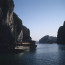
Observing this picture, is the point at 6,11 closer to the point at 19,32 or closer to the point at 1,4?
the point at 1,4

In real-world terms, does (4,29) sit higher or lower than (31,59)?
higher

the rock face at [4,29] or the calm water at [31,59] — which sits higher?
the rock face at [4,29]

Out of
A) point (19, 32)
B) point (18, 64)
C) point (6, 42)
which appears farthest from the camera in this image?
point (19, 32)

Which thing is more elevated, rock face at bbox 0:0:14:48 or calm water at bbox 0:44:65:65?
rock face at bbox 0:0:14:48

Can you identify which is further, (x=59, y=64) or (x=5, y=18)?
(x=5, y=18)

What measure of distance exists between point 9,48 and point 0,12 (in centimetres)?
3529

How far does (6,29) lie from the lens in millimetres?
108000

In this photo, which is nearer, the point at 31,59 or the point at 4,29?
the point at 31,59

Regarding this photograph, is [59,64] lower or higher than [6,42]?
lower

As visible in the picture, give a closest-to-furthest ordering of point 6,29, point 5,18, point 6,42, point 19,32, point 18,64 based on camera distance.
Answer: point 18,64 → point 6,42 → point 6,29 → point 5,18 → point 19,32

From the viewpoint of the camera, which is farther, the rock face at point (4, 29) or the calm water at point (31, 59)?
the rock face at point (4, 29)

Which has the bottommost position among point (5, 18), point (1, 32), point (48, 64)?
point (48, 64)

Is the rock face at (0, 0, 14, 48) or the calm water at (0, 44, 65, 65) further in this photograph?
the rock face at (0, 0, 14, 48)

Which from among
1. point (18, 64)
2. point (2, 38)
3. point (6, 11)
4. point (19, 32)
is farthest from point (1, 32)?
point (19, 32)
